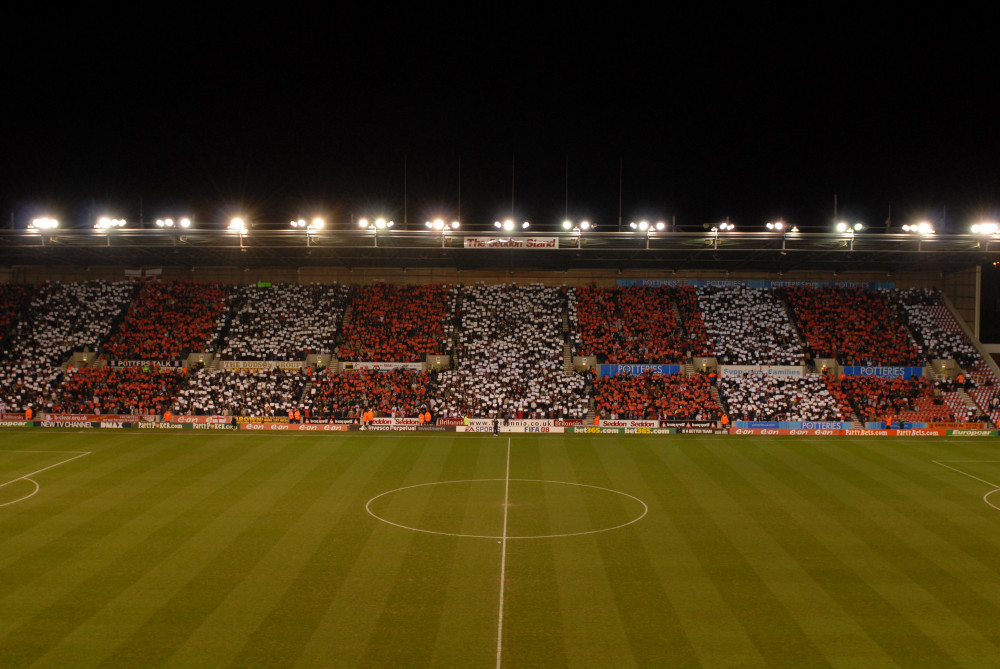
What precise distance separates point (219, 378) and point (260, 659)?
3079cm

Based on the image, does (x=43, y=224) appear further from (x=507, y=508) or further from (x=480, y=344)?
(x=507, y=508)

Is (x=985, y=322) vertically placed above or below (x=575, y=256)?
below

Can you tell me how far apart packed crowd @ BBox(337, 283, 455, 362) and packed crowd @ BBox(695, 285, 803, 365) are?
16003 mm

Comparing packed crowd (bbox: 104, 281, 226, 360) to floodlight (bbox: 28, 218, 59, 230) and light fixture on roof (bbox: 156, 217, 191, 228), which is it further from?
floodlight (bbox: 28, 218, 59, 230)

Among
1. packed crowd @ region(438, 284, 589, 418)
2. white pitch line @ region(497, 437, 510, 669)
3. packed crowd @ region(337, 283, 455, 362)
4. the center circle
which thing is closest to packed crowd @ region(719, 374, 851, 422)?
packed crowd @ region(438, 284, 589, 418)

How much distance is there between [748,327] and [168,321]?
34731 millimetres

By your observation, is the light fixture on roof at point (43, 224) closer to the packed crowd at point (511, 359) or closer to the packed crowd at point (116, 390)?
the packed crowd at point (116, 390)

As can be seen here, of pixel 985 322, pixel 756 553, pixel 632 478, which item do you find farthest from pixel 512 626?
pixel 985 322

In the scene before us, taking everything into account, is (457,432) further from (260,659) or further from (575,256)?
(260,659)

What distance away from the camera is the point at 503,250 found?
44.0 metres

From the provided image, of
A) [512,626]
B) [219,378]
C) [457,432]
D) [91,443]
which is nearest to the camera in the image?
[512,626]

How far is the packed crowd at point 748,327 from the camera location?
43.2m

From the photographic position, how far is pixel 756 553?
56.5 feet

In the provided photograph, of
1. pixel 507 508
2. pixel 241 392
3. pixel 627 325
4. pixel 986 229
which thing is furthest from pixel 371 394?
pixel 986 229
